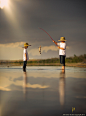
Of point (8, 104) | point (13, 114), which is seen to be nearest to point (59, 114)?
point (13, 114)

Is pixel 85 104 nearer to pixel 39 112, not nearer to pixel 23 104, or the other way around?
pixel 39 112

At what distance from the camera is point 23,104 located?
1.88 m

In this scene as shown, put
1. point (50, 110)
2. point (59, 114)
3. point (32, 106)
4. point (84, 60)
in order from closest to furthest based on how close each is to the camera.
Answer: point (59, 114)
point (50, 110)
point (32, 106)
point (84, 60)

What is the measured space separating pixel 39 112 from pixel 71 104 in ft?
1.49

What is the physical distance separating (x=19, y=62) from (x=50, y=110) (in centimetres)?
1221

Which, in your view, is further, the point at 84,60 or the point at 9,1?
the point at 9,1

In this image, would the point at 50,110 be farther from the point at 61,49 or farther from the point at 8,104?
the point at 61,49

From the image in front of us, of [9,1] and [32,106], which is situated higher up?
[9,1]

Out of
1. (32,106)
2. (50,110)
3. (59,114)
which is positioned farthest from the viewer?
(32,106)

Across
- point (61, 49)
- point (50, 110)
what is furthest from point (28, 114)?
point (61, 49)

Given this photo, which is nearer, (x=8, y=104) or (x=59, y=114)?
(x=59, y=114)

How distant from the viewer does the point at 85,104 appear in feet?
6.16

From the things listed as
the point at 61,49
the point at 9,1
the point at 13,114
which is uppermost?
the point at 9,1

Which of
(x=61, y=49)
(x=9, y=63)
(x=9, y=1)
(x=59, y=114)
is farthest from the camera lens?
(x=9, y=63)
